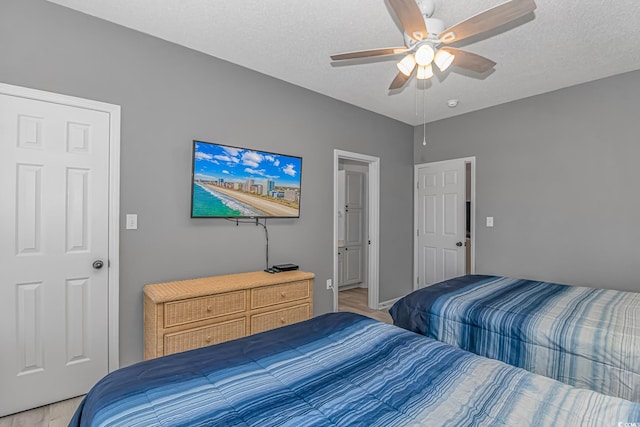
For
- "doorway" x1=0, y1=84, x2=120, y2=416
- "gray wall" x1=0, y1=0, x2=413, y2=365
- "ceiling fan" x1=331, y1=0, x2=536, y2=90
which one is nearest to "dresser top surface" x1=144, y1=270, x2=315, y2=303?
"gray wall" x1=0, y1=0, x2=413, y2=365

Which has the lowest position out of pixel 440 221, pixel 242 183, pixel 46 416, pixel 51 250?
pixel 46 416

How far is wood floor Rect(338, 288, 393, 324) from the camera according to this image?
4147 millimetres

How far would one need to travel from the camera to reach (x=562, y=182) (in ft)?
11.5

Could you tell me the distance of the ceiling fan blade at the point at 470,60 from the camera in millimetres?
2084

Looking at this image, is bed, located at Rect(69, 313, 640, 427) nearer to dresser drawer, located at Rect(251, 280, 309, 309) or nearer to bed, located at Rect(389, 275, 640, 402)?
bed, located at Rect(389, 275, 640, 402)

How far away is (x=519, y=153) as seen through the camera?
3.82 m

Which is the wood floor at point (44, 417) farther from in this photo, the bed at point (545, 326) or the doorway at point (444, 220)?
the doorway at point (444, 220)

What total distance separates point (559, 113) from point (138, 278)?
14.6 feet

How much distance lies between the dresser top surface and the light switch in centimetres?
47

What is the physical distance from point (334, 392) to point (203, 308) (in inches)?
60.7

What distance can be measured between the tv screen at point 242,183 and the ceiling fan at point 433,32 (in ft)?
4.30

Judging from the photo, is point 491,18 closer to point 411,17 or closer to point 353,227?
point 411,17

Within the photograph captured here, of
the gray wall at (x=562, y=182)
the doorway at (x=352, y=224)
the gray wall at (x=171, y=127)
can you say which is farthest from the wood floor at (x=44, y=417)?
the gray wall at (x=562, y=182)

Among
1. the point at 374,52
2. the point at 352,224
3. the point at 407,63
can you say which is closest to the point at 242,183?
the point at 374,52
